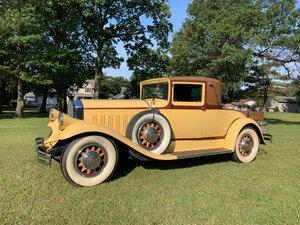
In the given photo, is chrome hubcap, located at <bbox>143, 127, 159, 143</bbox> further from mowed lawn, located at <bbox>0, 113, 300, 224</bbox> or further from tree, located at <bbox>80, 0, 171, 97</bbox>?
tree, located at <bbox>80, 0, 171, 97</bbox>

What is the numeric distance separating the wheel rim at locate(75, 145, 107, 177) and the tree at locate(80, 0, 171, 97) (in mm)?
21450

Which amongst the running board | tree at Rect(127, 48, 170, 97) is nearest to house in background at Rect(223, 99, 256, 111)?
the running board

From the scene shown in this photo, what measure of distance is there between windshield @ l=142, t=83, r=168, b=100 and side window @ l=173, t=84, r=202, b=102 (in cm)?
24

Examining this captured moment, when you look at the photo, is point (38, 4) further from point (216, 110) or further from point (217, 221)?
point (217, 221)

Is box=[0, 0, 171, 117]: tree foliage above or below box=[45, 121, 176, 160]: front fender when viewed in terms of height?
above

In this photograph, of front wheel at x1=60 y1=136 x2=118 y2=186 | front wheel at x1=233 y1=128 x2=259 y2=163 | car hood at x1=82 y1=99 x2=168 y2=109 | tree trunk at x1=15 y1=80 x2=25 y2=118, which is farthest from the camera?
tree trunk at x1=15 y1=80 x2=25 y2=118

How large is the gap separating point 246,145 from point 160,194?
11.6ft

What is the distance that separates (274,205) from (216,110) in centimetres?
333

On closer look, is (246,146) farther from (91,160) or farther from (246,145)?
(91,160)

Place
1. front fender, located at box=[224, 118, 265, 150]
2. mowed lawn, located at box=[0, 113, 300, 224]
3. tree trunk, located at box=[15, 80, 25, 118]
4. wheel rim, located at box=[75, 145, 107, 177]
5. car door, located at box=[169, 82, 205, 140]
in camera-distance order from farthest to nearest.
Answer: tree trunk, located at box=[15, 80, 25, 118] < front fender, located at box=[224, 118, 265, 150] < car door, located at box=[169, 82, 205, 140] < wheel rim, located at box=[75, 145, 107, 177] < mowed lawn, located at box=[0, 113, 300, 224]

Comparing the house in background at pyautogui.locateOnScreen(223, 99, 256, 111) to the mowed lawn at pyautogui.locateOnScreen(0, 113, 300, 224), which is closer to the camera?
the mowed lawn at pyautogui.locateOnScreen(0, 113, 300, 224)

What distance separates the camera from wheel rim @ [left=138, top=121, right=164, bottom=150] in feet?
25.0

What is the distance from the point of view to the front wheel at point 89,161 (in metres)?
6.60

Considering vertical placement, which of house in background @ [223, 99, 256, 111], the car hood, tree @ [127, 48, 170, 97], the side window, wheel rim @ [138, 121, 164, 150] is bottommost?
wheel rim @ [138, 121, 164, 150]
